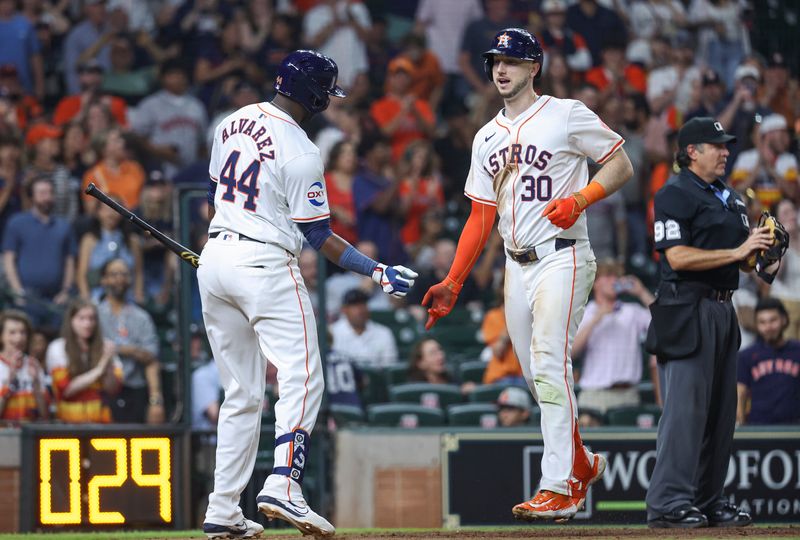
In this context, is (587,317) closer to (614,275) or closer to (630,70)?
(614,275)

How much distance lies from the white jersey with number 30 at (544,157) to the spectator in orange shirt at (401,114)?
7.02 m

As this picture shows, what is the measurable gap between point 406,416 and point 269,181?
4.34m

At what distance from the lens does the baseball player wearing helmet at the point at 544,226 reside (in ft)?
20.4

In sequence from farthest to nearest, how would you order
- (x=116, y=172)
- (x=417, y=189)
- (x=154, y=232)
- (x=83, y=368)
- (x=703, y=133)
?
(x=417, y=189)
(x=116, y=172)
(x=83, y=368)
(x=703, y=133)
(x=154, y=232)

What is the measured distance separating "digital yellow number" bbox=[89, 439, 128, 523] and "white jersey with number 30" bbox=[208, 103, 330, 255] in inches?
75.9

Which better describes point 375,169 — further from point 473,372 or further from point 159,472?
point 159,472

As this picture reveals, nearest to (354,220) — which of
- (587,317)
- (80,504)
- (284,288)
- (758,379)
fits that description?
(587,317)

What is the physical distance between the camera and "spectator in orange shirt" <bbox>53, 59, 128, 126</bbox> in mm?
12805

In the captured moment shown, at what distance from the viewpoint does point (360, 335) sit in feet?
36.5

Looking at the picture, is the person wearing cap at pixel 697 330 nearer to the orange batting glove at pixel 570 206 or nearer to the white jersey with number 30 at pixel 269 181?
the orange batting glove at pixel 570 206

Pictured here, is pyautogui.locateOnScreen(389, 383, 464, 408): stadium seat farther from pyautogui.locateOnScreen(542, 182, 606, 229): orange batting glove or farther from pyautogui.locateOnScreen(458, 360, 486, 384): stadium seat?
pyautogui.locateOnScreen(542, 182, 606, 229): orange batting glove

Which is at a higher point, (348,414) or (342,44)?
(342,44)

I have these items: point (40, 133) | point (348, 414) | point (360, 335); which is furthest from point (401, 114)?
point (348, 414)

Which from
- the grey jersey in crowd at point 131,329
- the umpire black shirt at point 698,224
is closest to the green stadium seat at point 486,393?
the grey jersey in crowd at point 131,329
